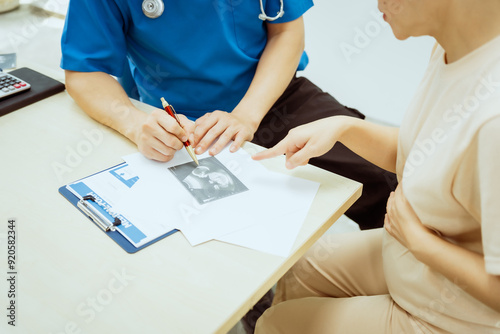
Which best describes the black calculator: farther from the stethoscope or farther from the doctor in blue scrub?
the stethoscope

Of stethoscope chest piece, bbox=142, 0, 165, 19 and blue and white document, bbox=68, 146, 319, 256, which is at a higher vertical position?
stethoscope chest piece, bbox=142, 0, 165, 19

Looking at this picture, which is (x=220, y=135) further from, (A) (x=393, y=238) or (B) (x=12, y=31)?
(B) (x=12, y=31)

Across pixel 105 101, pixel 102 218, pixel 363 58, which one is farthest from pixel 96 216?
pixel 363 58

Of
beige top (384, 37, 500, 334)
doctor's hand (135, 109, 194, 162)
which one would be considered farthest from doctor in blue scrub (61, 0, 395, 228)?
beige top (384, 37, 500, 334)

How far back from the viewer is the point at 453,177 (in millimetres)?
612

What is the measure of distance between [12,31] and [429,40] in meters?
1.63

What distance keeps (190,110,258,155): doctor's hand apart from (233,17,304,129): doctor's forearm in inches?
4.3

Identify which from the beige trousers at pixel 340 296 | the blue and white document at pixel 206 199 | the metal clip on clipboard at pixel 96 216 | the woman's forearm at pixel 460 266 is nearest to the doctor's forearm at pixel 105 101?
the blue and white document at pixel 206 199

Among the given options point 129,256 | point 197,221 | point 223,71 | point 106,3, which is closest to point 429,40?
point 223,71

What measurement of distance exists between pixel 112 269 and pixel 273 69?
706 millimetres

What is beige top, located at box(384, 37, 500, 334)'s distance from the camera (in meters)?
0.56

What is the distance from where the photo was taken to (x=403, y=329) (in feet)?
2.43

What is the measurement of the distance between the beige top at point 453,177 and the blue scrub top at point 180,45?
507mm

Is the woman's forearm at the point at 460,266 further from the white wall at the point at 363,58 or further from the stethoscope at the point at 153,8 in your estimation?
the white wall at the point at 363,58
